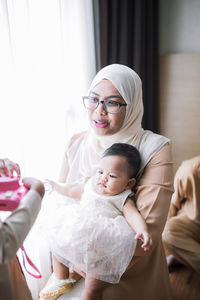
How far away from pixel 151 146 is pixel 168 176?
159mm

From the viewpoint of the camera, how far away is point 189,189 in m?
1.97

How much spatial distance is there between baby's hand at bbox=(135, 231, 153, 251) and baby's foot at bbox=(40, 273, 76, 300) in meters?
0.48

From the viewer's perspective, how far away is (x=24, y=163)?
1.48m

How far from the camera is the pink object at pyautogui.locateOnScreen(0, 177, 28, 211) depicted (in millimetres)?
885

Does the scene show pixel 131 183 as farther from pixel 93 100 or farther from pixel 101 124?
pixel 93 100

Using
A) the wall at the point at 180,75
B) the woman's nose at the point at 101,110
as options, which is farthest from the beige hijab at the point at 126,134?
the wall at the point at 180,75

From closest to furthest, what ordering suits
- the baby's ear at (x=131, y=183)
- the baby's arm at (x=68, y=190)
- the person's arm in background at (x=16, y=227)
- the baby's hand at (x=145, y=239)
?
the person's arm in background at (x=16, y=227), the baby's hand at (x=145, y=239), the baby's ear at (x=131, y=183), the baby's arm at (x=68, y=190)

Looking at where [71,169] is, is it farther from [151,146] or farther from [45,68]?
[45,68]

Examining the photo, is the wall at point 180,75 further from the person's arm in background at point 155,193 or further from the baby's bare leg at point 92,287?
the baby's bare leg at point 92,287

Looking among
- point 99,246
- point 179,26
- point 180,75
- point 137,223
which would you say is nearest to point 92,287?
point 99,246

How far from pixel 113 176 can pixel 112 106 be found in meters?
0.33

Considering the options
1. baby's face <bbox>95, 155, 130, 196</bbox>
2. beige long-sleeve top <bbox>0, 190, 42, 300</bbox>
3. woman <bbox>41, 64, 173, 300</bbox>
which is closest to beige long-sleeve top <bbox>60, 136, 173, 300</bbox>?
woman <bbox>41, 64, 173, 300</bbox>

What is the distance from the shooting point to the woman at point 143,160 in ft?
4.01

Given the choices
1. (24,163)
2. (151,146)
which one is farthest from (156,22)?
(24,163)
